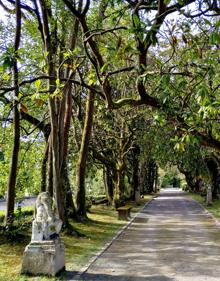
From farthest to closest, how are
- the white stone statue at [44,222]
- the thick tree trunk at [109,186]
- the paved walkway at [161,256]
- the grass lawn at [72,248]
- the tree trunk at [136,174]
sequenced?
the tree trunk at [136,174], the thick tree trunk at [109,186], the grass lawn at [72,248], the paved walkway at [161,256], the white stone statue at [44,222]

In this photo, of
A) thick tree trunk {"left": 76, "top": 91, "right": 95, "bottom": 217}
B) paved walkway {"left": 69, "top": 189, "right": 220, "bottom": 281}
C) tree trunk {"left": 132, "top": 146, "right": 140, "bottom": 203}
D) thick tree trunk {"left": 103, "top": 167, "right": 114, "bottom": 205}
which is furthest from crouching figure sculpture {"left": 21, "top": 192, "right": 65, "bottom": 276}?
tree trunk {"left": 132, "top": 146, "right": 140, "bottom": 203}

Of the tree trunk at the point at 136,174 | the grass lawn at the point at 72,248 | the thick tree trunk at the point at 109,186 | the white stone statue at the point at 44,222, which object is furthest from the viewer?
the tree trunk at the point at 136,174

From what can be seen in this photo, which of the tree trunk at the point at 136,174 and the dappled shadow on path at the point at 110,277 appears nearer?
the dappled shadow on path at the point at 110,277

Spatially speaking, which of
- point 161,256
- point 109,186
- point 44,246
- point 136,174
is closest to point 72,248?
point 161,256

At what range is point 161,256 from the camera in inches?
469

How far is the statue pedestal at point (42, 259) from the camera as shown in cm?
914

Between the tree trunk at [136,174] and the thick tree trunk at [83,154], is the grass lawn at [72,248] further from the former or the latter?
the tree trunk at [136,174]

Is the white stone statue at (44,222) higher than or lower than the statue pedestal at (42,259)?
higher

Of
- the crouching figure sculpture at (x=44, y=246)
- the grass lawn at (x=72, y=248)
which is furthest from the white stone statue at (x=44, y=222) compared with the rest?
the grass lawn at (x=72, y=248)

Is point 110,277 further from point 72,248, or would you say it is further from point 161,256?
point 72,248

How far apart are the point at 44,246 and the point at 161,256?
386 centimetres

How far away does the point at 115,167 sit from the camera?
28.8m

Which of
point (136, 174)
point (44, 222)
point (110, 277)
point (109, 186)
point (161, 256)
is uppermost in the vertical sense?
point (136, 174)

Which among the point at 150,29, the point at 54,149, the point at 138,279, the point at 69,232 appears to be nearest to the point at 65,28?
the point at 54,149
